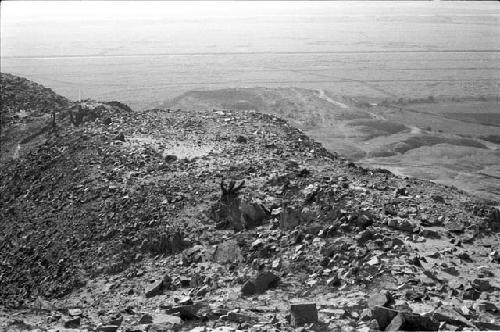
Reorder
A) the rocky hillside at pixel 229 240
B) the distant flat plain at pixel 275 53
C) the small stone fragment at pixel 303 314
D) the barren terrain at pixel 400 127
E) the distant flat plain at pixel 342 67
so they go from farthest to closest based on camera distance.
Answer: the distant flat plain at pixel 275 53 < the distant flat plain at pixel 342 67 < the barren terrain at pixel 400 127 < the rocky hillside at pixel 229 240 < the small stone fragment at pixel 303 314

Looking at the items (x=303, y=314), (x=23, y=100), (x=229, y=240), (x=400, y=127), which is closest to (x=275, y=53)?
(x=400, y=127)

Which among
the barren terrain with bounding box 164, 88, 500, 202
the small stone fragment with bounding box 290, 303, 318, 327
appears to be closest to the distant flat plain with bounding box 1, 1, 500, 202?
the barren terrain with bounding box 164, 88, 500, 202

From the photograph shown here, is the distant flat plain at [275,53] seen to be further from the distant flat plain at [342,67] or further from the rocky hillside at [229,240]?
the rocky hillside at [229,240]

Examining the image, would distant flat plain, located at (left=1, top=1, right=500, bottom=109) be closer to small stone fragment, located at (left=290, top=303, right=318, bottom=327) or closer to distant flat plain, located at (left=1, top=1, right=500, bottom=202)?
distant flat plain, located at (left=1, top=1, right=500, bottom=202)

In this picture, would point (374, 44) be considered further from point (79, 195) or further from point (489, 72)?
point (79, 195)

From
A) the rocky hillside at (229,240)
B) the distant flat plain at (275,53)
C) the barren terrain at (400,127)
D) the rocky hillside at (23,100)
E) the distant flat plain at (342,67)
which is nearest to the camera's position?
the rocky hillside at (229,240)

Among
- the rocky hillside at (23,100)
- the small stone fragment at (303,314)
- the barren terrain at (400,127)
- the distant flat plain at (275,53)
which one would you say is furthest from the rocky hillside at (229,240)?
the distant flat plain at (275,53)

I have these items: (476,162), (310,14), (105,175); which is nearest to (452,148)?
(476,162)

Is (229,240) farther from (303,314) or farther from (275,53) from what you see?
(275,53)
